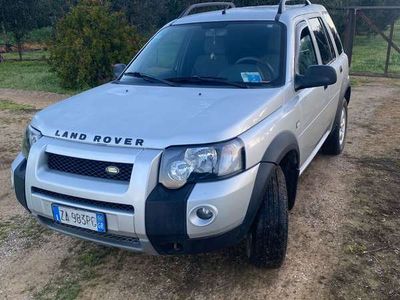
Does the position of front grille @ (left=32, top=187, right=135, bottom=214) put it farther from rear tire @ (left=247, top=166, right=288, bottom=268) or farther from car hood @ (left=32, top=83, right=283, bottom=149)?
rear tire @ (left=247, top=166, right=288, bottom=268)

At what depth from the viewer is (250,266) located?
311cm

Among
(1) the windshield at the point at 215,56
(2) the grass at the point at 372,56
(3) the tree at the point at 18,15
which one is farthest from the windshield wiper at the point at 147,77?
(3) the tree at the point at 18,15

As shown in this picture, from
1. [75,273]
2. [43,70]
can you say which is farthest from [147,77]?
[43,70]

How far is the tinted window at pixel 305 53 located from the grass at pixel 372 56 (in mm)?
8756

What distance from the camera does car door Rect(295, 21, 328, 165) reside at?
357cm

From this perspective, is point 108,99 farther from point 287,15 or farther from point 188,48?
point 287,15

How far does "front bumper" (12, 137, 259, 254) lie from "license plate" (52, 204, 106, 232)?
4 cm

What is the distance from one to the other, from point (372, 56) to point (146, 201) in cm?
1493

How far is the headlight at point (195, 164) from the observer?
244 centimetres

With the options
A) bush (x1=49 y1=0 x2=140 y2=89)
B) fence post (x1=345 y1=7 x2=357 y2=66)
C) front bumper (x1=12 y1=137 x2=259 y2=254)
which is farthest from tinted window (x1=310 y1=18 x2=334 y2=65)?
fence post (x1=345 y1=7 x2=357 y2=66)

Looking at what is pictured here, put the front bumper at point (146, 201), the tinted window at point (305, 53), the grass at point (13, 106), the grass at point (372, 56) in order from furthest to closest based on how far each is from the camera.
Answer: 1. the grass at point (372, 56)
2. the grass at point (13, 106)
3. the tinted window at point (305, 53)
4. the front bumper at point (146, 201)

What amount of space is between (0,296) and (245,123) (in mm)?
2009

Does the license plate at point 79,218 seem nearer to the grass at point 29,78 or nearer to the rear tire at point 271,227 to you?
the rear tire at point 271,227

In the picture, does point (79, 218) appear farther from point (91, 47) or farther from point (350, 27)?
point (350, 27)
